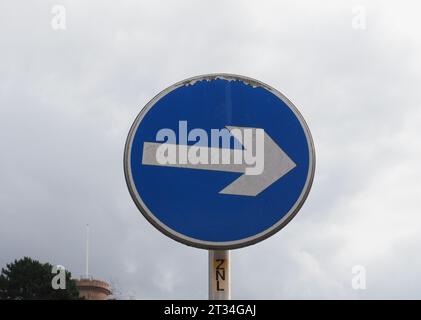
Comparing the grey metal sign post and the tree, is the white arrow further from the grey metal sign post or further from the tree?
the tree

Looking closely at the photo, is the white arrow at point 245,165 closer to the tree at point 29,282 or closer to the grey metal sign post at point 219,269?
the grey metal sign post at point 219,269

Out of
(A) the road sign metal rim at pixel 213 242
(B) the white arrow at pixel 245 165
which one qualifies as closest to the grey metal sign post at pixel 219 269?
(A) the road sign metal rim at pixel 213 242

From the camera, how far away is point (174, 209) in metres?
3.21

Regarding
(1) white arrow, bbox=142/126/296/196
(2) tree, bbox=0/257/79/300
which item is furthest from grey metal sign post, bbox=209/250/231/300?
(2) tree, bbox=0/257/79/300

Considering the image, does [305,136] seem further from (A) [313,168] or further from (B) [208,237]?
(B) [208,237]

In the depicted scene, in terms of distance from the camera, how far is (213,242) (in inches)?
125

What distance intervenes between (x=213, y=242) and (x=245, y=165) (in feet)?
1.10

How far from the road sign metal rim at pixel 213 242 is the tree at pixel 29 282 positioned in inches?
1780

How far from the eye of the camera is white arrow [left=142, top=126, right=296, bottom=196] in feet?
10.5

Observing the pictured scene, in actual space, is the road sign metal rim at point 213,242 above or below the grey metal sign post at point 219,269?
above

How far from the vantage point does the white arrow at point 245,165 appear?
126 inches

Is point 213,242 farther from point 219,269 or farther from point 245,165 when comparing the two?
point 245,165
